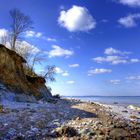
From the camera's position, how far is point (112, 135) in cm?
1259

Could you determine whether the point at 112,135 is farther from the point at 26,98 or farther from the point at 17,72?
the point at 17,72

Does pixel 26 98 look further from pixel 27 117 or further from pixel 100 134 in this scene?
pixel 100 134

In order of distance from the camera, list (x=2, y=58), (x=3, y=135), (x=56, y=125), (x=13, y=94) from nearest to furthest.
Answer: (x=3, y=135) → (x=56, y=125) → (x=13, y=94) → (x=2, y=58)

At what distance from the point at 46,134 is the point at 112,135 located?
2.75 metres

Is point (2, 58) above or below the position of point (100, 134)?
above

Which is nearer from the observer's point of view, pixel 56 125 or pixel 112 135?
pixel 112 135

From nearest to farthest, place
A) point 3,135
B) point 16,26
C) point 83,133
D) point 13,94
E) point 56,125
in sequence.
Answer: point 3,135 → point 83,133 → point 56,125 → point 13,94 → point 16,26

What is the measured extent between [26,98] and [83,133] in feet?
56.8

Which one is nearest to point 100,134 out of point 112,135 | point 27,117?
point 112,135

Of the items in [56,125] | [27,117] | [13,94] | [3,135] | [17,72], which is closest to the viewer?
[3,135]

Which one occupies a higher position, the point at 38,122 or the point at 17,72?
the point at 17,72

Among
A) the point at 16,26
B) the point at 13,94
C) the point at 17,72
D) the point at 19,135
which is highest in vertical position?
the point at 16,26

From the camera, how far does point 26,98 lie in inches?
1163

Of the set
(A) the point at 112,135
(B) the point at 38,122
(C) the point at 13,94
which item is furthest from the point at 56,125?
(C) the point at 13,94
